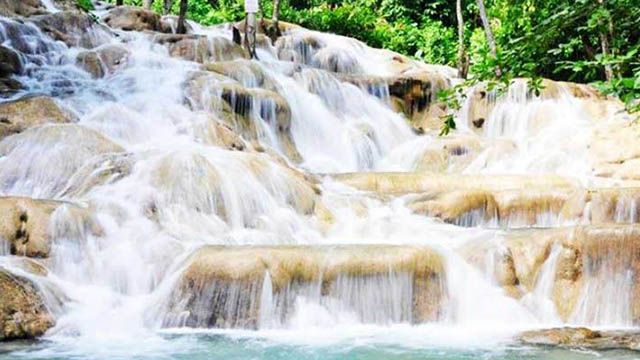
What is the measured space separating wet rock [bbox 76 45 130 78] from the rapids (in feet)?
0.17

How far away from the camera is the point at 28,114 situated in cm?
1155

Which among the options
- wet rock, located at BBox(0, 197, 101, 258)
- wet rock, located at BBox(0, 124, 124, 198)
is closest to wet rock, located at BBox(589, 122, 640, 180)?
wet rock, located at BBox(0, 124, 124, 198)

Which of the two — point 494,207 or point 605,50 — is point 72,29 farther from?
point 605,50

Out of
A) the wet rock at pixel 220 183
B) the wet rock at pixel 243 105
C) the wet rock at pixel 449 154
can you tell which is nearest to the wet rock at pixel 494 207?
the wet rock at pixel 220 183

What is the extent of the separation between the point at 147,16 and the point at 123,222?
12227 mm

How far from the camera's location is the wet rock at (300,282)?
7062 mm

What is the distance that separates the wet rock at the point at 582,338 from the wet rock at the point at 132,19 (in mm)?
14794

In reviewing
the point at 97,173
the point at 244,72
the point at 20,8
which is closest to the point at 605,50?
the point at 97,173

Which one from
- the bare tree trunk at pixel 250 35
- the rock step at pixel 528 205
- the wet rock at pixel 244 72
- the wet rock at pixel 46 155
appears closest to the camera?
the wet rock at pixel 46 155

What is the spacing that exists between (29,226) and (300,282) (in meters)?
2.86

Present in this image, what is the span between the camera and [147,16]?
19547mm

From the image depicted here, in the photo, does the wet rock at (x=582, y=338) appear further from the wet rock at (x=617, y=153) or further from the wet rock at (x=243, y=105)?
the wet rock at (x=243, y=105)

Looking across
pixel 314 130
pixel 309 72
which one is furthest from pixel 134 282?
pixel 309 72

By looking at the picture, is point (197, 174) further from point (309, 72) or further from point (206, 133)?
point (309, 72)
